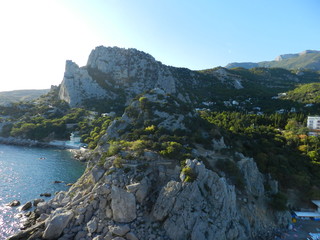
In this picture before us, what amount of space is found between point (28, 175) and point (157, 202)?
1495 inches

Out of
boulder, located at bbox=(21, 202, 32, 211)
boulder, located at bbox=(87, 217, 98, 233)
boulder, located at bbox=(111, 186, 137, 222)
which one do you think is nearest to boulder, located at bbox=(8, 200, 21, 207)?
boulder, located at bbox=(21, 202, 32, 211)

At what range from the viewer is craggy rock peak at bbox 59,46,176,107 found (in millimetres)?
130500

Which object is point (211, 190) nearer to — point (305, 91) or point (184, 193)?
point (184, 193)

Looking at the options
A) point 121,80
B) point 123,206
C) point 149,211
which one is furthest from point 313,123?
point 121,80

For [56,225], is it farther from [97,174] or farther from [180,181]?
[180,181]

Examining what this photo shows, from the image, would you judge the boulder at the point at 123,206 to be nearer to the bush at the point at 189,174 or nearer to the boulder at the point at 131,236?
the boulder at the point at 131,236

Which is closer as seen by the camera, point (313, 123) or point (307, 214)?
point (307, 214)

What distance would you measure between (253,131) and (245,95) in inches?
3542

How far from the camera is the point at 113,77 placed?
144 metres

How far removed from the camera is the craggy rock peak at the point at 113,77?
13050 cm

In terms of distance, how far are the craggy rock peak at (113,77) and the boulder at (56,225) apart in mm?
108262

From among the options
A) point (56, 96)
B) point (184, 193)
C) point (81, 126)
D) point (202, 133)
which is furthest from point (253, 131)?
point (56, 96)

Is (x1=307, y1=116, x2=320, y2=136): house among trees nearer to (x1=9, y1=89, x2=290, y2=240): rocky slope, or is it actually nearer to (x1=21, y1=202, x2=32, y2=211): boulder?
(x1=9, y1=89, x2=290, y2=240): rocky slope

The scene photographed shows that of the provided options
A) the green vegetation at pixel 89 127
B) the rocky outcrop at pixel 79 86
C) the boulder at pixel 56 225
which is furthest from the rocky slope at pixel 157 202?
the rocky outcrop at pixel 79 86
